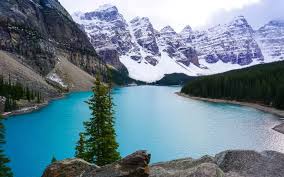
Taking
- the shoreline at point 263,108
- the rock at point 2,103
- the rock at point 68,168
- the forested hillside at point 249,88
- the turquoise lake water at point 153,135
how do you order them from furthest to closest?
the forested hillside at point 249,88 < the rock at point 2,103 < the shoreline at point 263,108 < the turquoise lake water at point 153,135 < the rock at point 68,168

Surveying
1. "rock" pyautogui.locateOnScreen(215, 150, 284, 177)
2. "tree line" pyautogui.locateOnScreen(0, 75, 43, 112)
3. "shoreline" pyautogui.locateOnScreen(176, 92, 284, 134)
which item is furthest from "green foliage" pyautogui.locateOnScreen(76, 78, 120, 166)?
"tree line" pyautogui.locateOnScreen(0, 75, 43, 112)

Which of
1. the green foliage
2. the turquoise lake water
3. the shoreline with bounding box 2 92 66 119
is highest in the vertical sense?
the green foliage

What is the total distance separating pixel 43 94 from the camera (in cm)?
17462

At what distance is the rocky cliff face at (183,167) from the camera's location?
45.3 ft

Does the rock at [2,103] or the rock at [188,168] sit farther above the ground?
A: the rock at [188,168]

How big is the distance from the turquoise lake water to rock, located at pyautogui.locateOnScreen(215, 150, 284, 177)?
41.4 meters

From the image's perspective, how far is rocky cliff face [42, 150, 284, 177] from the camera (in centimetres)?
1382

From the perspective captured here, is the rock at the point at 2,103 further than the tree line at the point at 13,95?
No

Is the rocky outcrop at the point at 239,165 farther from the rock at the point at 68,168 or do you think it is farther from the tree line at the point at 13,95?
the tree line at the point at 13,95

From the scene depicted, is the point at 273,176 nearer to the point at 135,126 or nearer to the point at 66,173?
the point at 66,173

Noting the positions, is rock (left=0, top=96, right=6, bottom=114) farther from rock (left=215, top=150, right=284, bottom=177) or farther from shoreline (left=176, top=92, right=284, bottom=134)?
rock (left=215, top=150, right=284, bottom=177)

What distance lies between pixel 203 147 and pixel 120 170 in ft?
183

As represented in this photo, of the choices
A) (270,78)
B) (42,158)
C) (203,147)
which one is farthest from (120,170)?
(270,78)

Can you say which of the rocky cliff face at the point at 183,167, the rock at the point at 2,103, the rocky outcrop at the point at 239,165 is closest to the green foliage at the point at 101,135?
the rocky cliff face at the point at 183,167
